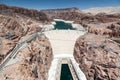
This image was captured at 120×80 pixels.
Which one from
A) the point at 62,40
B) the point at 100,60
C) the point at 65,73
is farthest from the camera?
the point at 62,40

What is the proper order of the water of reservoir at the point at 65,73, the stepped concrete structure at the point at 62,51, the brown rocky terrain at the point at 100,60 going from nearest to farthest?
the brown rocky terrain at the point at 100,60 < the water of reservoir at the point at 65,73 < the stepped concrete structure at the point at 62,51

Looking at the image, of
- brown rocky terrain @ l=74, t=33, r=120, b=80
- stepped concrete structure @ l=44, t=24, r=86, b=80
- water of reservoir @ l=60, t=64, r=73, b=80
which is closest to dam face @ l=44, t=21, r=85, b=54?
stepped concrete structure @ l=44, t=24, r=86, b=80

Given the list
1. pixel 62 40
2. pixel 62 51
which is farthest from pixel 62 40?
pixel 62 51

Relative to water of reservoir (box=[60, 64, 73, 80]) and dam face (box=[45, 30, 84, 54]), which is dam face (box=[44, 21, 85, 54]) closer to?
dam face (box=[45, 30, 84, 54])

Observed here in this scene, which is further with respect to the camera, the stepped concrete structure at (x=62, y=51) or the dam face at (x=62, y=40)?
the dam face at (x=62, y=40)

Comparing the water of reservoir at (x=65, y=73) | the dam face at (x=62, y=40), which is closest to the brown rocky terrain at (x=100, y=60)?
the water of reservoir at (x=65, y=73)

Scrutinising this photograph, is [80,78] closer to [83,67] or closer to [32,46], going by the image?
[83,67]

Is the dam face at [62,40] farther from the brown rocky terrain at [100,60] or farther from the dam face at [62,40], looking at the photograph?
the brown rocky terrain at [100,60]

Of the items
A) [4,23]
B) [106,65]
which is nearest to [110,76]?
[106,65]

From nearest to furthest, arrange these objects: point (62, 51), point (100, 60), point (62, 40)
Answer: point (100, 60), point (62, 51), point (62, 40)

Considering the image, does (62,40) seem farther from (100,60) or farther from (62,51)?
(100,60)
